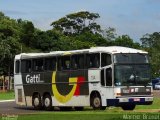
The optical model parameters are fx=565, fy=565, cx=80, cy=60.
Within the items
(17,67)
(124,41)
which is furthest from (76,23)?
(17,67)

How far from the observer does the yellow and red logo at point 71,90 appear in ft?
98.5

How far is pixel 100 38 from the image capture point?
107375mm

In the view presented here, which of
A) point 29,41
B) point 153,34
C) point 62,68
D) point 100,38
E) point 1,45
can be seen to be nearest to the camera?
point 62,68

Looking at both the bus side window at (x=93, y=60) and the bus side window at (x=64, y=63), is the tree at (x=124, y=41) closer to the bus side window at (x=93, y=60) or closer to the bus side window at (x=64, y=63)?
the bus side window at (x=64, y=63)

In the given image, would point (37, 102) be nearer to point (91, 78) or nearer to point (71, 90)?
point (71, 90)

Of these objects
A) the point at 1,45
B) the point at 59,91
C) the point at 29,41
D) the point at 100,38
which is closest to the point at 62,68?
the point at 59,91

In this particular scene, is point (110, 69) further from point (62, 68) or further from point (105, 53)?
point (62, 68)

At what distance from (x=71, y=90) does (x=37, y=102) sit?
132 inches

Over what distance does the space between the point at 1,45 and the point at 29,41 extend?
58.9 ft

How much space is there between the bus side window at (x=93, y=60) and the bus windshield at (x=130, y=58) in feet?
3.75

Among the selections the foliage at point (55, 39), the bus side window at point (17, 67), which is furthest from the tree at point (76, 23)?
the bus side window at point (17, 67)

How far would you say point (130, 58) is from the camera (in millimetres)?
28578

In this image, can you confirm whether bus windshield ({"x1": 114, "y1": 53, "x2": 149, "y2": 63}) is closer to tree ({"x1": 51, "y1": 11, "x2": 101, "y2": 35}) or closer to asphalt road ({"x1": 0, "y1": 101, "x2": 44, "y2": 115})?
asphalt road ({"x1": 0, "y1": 101, "x2": 44, "y2": 115})

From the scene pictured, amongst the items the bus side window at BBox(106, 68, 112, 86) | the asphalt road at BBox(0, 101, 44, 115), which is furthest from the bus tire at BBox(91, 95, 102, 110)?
the asphalt road at BBox(0, 101, 44, 115)
